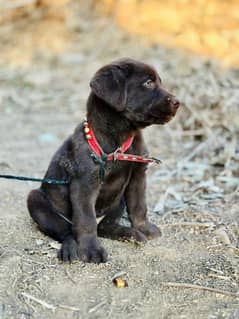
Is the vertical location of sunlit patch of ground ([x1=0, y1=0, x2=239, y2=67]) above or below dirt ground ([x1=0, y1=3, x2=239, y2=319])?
below

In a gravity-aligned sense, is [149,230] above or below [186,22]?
above

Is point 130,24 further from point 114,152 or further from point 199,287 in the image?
point 199,287

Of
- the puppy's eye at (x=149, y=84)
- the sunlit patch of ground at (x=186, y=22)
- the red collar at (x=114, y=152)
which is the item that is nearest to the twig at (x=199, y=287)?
the red collar at (x=114, y=152)

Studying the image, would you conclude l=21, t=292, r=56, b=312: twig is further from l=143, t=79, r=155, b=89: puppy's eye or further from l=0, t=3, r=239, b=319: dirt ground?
l=143, t=79, r=155, b=89: puppy's eye

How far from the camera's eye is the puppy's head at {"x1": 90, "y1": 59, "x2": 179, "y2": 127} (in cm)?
373

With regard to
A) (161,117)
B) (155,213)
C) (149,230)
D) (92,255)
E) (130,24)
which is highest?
(161,117)

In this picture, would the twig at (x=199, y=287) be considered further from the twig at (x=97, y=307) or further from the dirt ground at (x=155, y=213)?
the twig at (x=97, y=307)

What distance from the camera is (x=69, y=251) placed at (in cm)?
379

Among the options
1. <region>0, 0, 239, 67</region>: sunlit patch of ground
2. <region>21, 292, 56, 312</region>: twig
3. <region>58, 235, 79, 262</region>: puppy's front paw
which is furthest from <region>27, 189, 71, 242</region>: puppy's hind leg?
<region>0, 0, 239, 67</region>: sunlit patch of ground

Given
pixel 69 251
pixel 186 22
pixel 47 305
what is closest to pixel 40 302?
pixel 47 305

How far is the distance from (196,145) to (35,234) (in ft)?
8.21

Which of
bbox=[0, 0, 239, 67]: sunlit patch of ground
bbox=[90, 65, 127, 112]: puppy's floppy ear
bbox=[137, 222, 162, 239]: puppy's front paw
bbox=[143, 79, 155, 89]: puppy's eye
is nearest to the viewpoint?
bbox=[90, 65, 127, 112]: puppy's floppy ear

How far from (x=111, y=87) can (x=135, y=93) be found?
0.16 metres

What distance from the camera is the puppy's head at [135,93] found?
3.73 metres
